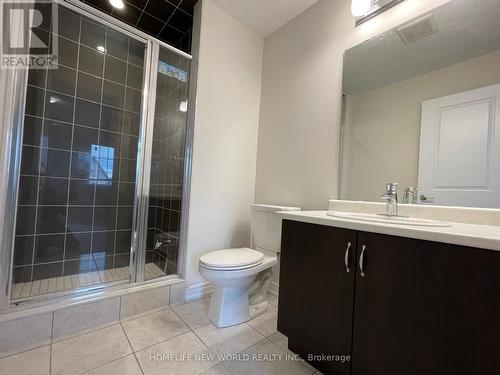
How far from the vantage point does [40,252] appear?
1.72 metres

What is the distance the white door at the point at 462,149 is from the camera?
39.8 inches

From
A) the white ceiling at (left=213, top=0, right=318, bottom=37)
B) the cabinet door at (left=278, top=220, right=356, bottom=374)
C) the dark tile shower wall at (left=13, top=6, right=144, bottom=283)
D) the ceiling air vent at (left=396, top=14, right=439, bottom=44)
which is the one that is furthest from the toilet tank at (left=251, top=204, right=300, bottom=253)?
the white ceiling at (left=213, top=0, right=318, bottom=37)

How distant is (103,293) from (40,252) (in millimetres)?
746

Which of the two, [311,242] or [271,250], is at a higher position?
[311,242]

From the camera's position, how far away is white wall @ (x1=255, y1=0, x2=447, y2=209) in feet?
5.18

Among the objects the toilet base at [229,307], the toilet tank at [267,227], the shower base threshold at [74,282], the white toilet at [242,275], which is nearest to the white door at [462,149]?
the toilet tank at [267,227]

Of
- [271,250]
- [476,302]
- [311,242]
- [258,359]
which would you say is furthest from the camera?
[271,250]

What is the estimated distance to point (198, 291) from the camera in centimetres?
179

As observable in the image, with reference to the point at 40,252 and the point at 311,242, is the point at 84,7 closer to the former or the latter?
the point at 40,252

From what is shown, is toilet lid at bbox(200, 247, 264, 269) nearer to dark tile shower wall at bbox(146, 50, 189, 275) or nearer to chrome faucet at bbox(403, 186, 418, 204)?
dark tile shower wall at bbox(146, 50, 189, 275)

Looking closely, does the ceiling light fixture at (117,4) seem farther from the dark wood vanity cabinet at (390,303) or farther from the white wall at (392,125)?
the dark wood vanity cabinet at (390,303)

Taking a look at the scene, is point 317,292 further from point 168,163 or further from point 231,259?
point 168,163

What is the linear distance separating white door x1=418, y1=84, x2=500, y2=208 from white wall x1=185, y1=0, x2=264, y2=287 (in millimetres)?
1299

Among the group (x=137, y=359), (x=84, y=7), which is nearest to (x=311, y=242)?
(x=137, y=359)
